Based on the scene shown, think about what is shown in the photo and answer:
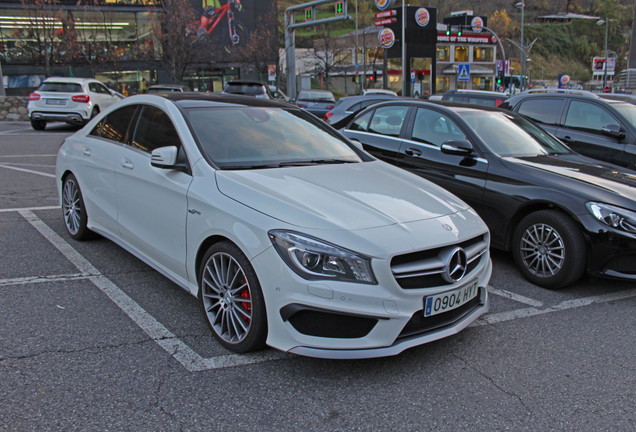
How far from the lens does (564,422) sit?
104 inches

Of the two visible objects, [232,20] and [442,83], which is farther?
[442,83]

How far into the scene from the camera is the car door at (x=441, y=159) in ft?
17.6

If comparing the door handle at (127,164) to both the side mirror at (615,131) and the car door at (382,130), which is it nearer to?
the car door at (382,130)

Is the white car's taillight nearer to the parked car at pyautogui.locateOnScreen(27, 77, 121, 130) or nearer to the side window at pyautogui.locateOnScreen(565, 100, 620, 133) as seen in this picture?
the parked car at pyautogui.locateOnScreen(27, 77, 121, 130)

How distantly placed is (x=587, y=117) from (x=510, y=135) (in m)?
2.94

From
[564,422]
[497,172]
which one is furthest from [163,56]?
[564,422]

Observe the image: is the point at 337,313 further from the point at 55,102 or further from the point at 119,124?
the point at 55,102

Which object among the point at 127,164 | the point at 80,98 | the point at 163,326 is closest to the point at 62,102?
the point at 80,98

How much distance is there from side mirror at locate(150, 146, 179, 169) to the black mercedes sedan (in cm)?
291

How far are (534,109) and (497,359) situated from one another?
641 cm

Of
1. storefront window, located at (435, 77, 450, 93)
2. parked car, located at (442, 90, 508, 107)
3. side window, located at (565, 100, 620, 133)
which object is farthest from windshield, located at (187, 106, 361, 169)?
storefront window, located at (435, 77, 450, 93)

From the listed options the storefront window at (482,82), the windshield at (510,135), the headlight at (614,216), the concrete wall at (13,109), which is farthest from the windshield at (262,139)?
the storefront window at (482,82)

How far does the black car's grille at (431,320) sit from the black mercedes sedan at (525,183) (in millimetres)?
1689

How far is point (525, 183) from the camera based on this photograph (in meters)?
4.90
